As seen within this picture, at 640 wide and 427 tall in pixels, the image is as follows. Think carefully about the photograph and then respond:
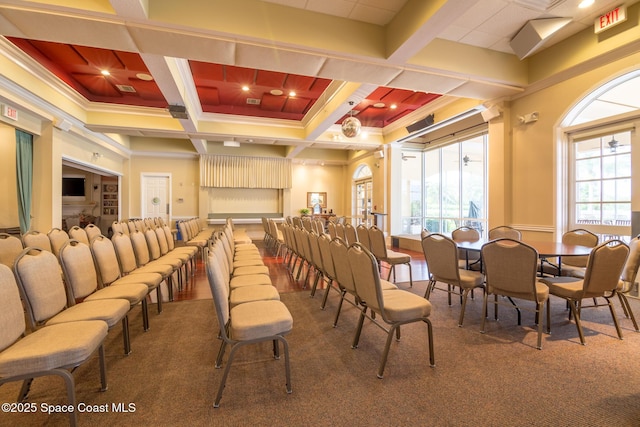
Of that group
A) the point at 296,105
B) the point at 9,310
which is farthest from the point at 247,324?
the point at 296,105

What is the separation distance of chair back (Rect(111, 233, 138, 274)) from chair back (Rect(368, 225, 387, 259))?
10.3 ft

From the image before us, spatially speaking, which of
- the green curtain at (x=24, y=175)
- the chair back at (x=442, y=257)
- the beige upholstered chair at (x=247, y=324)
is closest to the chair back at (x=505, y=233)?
the chair back at (x=442, y=257)

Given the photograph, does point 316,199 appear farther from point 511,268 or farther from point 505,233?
point 511,268

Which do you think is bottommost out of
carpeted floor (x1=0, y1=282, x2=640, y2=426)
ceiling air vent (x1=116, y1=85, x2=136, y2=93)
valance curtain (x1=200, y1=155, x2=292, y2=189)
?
carpeted floor (x1=0, y1=282, x2=640, y2=426)

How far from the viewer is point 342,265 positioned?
270cm

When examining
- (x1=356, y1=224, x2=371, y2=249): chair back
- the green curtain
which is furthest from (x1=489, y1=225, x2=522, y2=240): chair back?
the green curtain

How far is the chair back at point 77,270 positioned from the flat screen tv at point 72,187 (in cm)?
1062

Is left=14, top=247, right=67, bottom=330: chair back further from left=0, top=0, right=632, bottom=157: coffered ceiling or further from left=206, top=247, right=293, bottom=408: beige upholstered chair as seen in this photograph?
left=0, top=0, right=632, bottom=157: coffered ceiling

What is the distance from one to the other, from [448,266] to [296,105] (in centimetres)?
553

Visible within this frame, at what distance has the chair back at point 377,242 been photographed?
4.19m

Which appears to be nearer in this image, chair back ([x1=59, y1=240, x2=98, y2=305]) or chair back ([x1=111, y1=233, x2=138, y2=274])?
chair back ([x1=59, y1=240, x2=98, y2=305])

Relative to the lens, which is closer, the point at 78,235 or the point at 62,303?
the point at 62,303

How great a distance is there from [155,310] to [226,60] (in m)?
3.24

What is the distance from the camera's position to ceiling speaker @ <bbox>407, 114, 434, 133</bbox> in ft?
22.5
